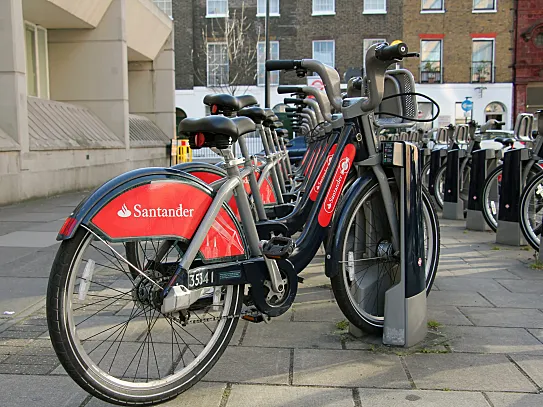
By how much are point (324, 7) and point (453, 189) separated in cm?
2697

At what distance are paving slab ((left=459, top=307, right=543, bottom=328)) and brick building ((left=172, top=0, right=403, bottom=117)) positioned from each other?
29793mm

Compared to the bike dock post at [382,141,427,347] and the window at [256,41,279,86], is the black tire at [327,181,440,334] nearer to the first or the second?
the bike dock post at [382,141,427,347]

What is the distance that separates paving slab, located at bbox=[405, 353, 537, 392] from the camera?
283cm

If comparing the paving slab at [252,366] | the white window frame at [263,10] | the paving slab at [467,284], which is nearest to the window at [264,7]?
the white window frame at [263,10]

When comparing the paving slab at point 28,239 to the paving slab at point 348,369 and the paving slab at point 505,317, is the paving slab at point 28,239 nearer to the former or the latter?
the paving slab at point 348,369

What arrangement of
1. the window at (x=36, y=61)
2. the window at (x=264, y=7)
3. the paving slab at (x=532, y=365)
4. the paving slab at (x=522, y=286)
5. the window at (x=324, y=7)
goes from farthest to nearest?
the window at (x=264, y=7)
the window at (x=324, y=7)
the window at (x=36, y=61)
the paving slab at (x=522, y=286)
the paving slab at (x=532, y=365)

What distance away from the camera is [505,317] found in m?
3.97

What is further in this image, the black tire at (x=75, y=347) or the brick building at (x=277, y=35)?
the brick building at (x=277, y=35)

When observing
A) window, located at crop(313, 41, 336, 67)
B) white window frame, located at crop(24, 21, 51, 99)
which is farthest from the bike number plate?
window, located at crop(313, 41, 336, 67)

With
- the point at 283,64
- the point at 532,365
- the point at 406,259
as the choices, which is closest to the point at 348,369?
the point at 406,259

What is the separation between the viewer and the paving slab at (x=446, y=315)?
3848 mm

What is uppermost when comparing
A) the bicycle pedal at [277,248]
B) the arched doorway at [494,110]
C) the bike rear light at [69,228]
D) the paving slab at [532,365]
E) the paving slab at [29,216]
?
the arched doorway at [494,110]

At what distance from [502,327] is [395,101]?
5.19 feet

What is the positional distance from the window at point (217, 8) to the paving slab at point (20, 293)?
3137 cm
